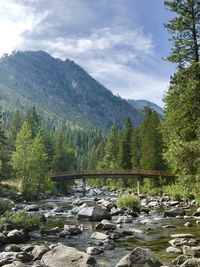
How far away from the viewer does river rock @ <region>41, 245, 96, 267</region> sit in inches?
628

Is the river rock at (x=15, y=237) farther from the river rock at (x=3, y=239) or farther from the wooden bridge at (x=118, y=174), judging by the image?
Answer: the wooden bridge at (x=118, y=174)

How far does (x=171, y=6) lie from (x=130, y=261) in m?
20.7

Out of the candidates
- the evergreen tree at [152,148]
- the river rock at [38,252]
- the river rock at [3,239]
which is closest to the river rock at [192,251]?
the river rock at [38,252]

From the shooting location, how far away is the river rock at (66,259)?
1596 cm

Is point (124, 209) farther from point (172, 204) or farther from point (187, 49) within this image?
point (187, 49)

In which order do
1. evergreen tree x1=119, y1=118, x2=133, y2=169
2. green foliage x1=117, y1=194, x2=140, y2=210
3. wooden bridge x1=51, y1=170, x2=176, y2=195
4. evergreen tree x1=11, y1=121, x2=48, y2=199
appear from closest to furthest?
green foliage x1=117, y1=194, x2=140, y2=210
evergreen tree x1=11, y1=121, x2=48, y2=199
wooden bridge x1=51, y1=170, x2=176, y2=195
evergreen tree x1=119, y1=118, x2=133, y2=169

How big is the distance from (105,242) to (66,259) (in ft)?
19.2

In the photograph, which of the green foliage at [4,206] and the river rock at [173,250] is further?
the green foliage at [4,206]

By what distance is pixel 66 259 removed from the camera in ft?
53.2

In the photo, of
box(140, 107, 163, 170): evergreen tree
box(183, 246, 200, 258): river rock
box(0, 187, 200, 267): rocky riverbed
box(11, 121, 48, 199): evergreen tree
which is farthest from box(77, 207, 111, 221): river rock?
box(140, 107, 163, 170): evergreen tree

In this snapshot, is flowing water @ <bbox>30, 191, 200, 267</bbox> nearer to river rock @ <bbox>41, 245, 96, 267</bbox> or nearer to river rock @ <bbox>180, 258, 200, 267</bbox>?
A: river rock @ <bbox>41, 245, 96, 267</bbox>

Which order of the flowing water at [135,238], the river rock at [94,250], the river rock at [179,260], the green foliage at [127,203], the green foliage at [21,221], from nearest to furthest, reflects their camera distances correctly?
the river rock at [179,260]
the flowing water at [135,238]
the river rock at [94,250]
the green foliage at [21,221]
the green foliage at [127,203]

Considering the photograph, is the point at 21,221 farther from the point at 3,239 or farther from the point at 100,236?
the point at 100,236

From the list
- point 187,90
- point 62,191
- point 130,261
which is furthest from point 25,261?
point 62,191
